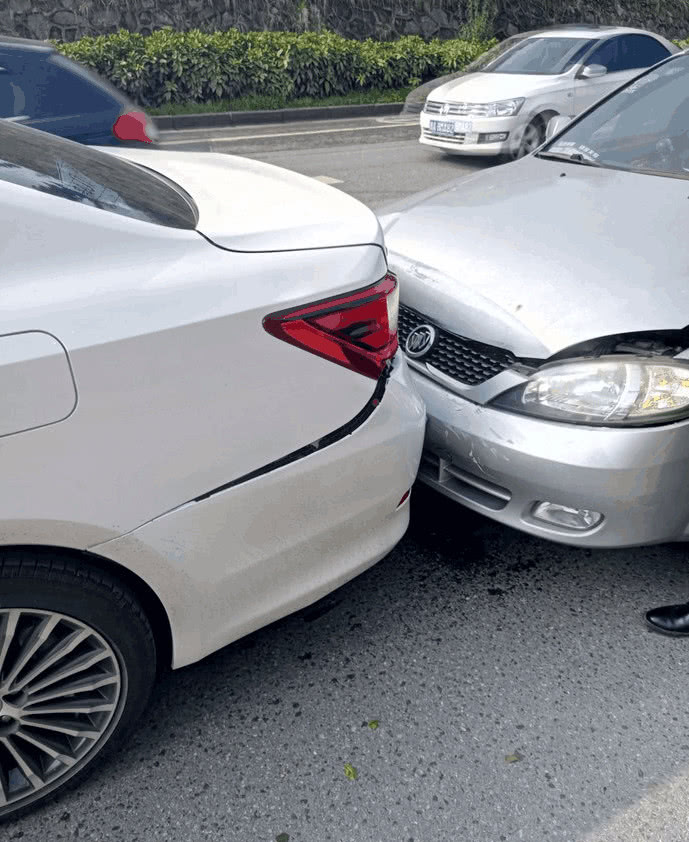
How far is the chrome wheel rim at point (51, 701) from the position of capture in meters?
1.70

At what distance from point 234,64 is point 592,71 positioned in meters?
6.98

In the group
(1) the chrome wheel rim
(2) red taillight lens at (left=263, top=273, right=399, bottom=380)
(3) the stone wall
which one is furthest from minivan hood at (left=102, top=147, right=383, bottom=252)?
(3) the stone wall

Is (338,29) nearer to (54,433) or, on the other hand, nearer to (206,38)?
(206,38)

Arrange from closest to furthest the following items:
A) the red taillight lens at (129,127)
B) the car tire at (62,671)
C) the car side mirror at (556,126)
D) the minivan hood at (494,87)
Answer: the car tire at (62,671)
the car side mirror at (556,126)
the red taillight lens at (129,127)
the minivan hood at (494,87)

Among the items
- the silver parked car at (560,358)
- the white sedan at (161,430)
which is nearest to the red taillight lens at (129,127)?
the silver parked car at (560,358)

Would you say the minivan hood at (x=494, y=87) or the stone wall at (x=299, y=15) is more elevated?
the stone wall at (x=299, y=15)

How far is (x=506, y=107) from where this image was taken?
8.73m

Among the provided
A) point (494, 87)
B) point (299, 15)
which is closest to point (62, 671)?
point (494, 87)

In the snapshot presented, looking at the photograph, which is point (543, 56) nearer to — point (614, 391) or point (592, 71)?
point (592, 71)

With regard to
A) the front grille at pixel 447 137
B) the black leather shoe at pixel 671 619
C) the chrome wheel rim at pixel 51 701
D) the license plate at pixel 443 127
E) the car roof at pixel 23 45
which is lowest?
the black leather shoe at pixel 671 619

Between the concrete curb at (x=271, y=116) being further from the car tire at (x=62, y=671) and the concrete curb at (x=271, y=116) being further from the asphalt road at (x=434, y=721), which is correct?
the car tire at (x=62, y=671)

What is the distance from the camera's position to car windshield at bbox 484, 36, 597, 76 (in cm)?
926

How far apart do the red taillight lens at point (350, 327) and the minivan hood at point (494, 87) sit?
25.3 feet

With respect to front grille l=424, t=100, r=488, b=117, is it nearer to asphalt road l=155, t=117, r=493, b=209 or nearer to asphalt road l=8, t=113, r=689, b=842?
asphalt road l=155, t=117, r=493, b=209
